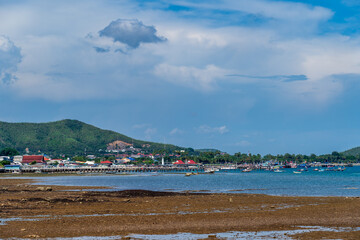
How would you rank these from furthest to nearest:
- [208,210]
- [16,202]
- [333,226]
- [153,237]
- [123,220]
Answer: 1. [16,202]
2. [208,210]
3. [123,220]
4. [333,226]
5. [153,237]

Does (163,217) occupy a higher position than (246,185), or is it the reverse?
(246,185)

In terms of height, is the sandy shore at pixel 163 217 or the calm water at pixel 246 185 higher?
the calm water at pixel 246 185

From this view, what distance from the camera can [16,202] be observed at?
4834 centimetres

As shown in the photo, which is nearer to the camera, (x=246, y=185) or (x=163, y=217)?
(x=163, y=217)

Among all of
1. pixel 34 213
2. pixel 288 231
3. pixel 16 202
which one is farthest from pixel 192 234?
pixel 16 202

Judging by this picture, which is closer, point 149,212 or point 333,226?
point 333,226

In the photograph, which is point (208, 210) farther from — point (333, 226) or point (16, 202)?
point (16, 202)

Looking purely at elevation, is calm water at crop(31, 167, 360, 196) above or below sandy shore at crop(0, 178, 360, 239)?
above

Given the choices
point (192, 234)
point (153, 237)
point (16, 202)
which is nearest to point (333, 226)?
point (192, 234)

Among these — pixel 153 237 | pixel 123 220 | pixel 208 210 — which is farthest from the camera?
pixel 208 210

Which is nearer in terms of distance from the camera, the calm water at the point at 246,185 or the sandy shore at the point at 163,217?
the sandy shore at the point at 163,217

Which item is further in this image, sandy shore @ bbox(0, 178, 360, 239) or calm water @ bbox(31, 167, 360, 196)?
calm water @ bbox(31, 167, 360, 196)

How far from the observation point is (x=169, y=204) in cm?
4866

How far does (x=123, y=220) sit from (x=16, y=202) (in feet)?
57.0
